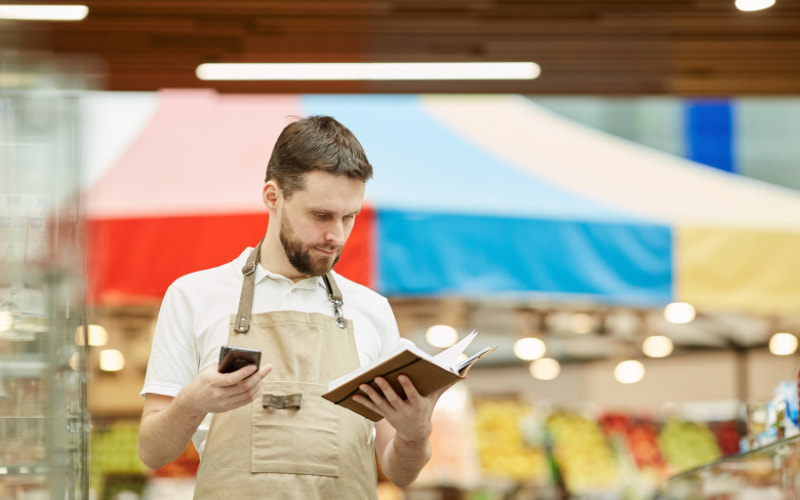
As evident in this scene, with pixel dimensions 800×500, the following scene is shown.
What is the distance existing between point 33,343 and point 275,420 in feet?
1.97

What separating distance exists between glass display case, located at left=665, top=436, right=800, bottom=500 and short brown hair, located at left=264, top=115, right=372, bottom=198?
1419 millimetres

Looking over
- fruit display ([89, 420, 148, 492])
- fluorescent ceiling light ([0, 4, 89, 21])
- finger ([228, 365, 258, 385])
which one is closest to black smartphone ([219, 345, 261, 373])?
finger ([228, 365, 258, 385])

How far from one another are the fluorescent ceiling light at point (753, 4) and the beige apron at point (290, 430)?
2.31 m

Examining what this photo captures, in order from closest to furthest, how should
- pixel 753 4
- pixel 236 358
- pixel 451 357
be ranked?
pixel 236 358 < pixel 451 357 < pixel 753 4

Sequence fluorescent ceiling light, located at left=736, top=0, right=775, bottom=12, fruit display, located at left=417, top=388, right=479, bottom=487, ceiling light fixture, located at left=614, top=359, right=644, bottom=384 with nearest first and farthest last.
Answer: fluorescent ceiling light, located at left=736, top=0, right=775, bottom=12
fruit display, located at left=417, top=388, right=479, bottom=487
ceiling light fixture, located at left=614, top=359, right=644, bottom=384

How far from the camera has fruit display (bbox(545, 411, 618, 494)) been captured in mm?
6320

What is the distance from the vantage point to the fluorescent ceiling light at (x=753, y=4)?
3.76 metres

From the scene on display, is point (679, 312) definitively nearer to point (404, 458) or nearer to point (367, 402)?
point (404, 458)

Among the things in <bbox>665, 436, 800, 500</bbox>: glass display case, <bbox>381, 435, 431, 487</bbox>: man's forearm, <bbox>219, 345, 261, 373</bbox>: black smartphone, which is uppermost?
<bbox>219, 345, 261, 373</bbox>: black smartphone

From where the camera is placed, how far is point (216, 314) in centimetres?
232

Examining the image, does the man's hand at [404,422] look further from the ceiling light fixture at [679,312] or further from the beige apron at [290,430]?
the ceiling light fixture at [679,312]

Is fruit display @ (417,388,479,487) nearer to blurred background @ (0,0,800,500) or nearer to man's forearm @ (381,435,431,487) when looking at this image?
blurred background @ (0,0,800,500)

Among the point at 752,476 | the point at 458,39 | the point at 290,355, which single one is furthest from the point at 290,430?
the point at 458,39

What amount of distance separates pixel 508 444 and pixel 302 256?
14.5 feet
